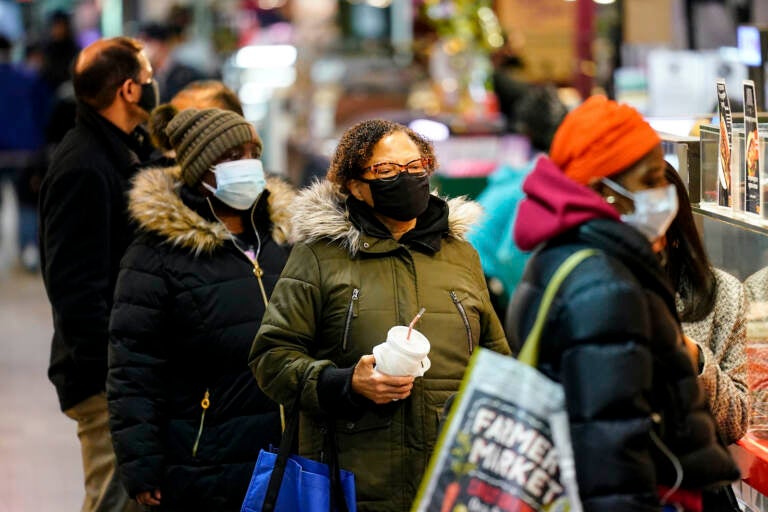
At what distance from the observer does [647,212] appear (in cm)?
279

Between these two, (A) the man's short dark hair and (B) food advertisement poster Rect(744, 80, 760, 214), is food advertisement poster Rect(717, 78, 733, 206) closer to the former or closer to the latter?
(B) food advertisement poster Rect(744, 80, 760, 214)

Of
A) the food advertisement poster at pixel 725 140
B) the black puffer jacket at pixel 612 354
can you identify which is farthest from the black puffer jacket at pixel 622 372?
the food advertisement poster at pixel 725 140

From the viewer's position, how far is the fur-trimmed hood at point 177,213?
418cm

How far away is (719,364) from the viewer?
11.6 ft

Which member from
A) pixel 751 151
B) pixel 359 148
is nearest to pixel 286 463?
A: pixel 359 148

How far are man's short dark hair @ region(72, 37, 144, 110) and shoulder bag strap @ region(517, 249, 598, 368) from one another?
9.21ft

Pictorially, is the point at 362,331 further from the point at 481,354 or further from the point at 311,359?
the point at 481,354

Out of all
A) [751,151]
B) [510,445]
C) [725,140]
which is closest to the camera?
[510,445]

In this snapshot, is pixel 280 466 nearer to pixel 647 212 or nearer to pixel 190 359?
pixel 190 359

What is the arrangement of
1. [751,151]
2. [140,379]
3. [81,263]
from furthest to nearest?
1. [81,263]
2. [140,379]
3. [751,151]

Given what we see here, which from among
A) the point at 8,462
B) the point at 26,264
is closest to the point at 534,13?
the point at 26,264

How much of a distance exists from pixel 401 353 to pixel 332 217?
57cm

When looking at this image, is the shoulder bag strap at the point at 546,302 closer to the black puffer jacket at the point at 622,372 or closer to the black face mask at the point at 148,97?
the black puffer jacket at the point at 622,372

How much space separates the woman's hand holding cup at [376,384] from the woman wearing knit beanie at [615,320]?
0.55 meters
